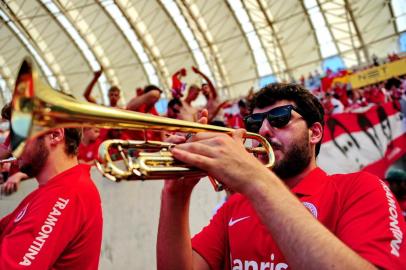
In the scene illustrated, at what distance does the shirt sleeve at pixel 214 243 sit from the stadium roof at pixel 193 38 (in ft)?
73.6

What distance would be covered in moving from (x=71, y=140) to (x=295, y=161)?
1.46m

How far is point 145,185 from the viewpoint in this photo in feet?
12.8

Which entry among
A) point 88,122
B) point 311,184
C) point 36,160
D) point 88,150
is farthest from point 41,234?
point 88,150

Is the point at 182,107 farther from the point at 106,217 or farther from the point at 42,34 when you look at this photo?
the point at 42,34

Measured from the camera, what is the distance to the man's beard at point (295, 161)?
1.83 metres

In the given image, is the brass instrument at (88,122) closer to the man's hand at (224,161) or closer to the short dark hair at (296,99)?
the man's hand at (224,161)

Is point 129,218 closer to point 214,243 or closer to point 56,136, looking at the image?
point 56,136

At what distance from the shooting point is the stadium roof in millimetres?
23734

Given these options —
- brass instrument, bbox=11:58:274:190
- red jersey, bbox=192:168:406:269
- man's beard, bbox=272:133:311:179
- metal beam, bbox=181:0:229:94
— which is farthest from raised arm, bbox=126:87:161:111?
metal beam, bbox=181:0:229:94

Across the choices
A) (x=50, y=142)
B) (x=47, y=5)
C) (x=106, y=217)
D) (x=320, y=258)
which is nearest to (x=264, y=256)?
(x=320, y=258)

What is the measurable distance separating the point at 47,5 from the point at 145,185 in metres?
22.4

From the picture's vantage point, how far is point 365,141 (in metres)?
4.85

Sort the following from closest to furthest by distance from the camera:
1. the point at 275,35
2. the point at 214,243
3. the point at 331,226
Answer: the point at 331,226 → the point at 214,243 → the point at 275,35

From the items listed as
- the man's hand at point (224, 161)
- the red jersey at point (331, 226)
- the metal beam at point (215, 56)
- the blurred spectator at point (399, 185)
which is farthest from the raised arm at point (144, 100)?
the metal beam at point (215, 56)
